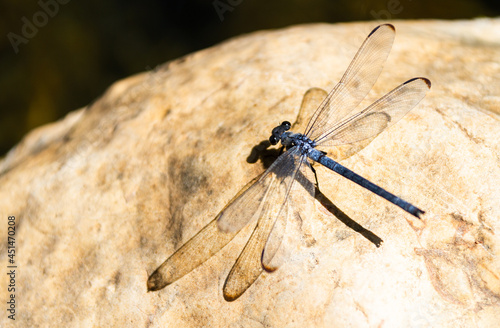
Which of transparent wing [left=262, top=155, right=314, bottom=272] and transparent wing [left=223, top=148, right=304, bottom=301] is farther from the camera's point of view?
transparent wing [left=223, top=148, right=304, bottom=301]

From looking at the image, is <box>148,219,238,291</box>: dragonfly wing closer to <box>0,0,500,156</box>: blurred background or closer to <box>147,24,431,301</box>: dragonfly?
<box>147,24,431,301</box>: dragonfly

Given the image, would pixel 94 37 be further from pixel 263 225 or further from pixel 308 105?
pixel 263 225

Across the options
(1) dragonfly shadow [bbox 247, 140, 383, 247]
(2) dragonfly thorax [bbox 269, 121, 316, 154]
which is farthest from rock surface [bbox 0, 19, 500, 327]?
(2) dragonfly thorax [bbox 269, 121, 316, 154]

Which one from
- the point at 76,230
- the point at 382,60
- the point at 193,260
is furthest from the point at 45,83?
the point at 382,60

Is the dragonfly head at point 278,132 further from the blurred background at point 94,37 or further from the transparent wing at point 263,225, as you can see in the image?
the blurred background at point 94,37

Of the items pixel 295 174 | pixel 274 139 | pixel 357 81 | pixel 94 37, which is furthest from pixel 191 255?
pixel 94 37

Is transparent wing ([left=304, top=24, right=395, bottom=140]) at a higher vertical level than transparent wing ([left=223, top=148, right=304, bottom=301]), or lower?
higher

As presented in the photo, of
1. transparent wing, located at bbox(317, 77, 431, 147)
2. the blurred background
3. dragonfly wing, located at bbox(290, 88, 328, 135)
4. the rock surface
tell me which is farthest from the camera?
the blurred background
